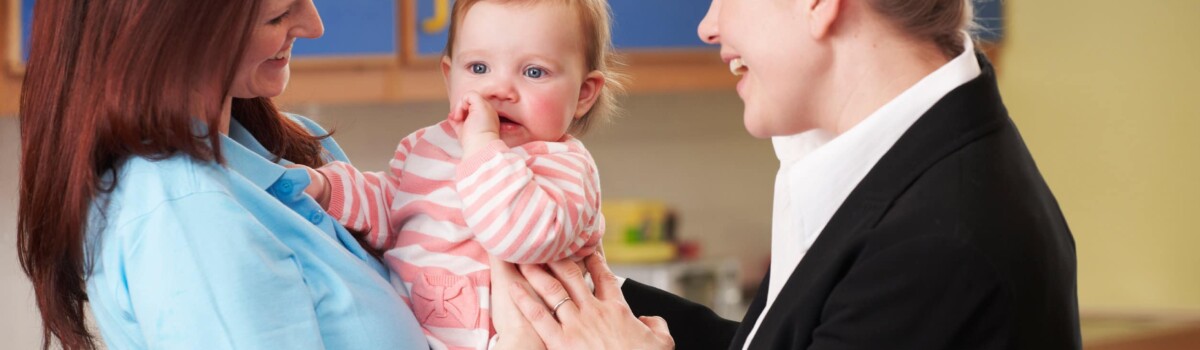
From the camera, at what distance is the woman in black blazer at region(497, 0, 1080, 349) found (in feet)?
3.51

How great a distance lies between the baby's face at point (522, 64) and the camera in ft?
4.55

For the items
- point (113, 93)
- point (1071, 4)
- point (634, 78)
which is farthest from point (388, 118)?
point (113, 93)

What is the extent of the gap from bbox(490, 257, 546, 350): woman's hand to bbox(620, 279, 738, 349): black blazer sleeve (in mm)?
280

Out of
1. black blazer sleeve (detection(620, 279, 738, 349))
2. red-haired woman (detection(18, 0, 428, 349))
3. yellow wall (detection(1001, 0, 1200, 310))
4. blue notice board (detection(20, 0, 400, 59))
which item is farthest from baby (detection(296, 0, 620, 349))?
yellow wall (detection(1001, 0, 1200, 310))

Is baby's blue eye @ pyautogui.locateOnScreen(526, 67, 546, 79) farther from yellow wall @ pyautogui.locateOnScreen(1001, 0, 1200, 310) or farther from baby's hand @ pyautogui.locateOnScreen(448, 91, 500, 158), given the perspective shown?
yellow wall @ pyautogui.locateOnScreen(1001, 0, 1200, 310)

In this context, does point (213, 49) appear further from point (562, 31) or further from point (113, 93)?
point (562, 31)

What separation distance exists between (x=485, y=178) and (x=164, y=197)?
321mm

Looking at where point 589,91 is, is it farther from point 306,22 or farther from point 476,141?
point 306,22

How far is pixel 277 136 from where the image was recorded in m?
1.49

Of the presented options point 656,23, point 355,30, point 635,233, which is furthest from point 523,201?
point 635,233

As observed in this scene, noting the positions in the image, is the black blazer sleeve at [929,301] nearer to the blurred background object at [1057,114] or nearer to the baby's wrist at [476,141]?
the baby's wrist at [476,141]

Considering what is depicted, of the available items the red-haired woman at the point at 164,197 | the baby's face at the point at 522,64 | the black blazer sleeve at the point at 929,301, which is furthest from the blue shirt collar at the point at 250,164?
the black blazer sleeve at the point at 929,301

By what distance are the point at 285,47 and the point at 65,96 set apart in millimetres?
231

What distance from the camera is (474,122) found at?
136 cm
